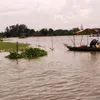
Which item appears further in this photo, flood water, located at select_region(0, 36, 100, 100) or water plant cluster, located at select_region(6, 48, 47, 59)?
water plant cluster, located at select_region(6, 48, 47, 59)

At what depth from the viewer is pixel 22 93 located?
40.8ft

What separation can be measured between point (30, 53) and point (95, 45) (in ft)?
35.5

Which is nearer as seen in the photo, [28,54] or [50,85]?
[50,85]

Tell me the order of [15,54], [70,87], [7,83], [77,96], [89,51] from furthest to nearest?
[89,51]
[15,54]
[7,83]
[70,87]
[77,96]

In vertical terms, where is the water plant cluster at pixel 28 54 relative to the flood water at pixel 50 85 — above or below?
above

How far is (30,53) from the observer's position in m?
29.0

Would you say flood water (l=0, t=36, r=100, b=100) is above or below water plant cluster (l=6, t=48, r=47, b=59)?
below

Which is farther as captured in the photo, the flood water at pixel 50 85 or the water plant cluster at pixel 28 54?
the water plant cluster at pixel 28 54

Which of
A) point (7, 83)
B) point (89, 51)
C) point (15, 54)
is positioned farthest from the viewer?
point (89, 51)

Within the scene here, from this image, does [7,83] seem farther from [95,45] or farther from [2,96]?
[95,45]

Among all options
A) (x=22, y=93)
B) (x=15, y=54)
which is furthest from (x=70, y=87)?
(x=15, y=54)

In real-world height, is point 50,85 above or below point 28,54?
below

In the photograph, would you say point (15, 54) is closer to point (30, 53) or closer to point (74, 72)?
point (30, 53)

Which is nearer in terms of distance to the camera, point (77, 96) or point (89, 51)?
point (77, 96)
